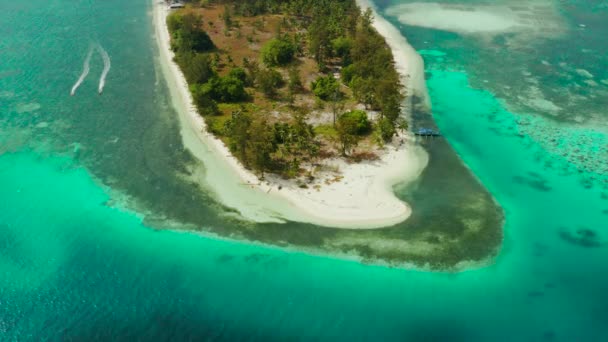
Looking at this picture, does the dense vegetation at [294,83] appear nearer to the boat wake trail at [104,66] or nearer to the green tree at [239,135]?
the green tree at [239,135]

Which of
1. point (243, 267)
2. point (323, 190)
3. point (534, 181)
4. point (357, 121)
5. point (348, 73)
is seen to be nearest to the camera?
point (243, 267)

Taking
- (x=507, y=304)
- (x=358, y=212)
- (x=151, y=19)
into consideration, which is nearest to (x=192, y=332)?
(x=358, y=212)

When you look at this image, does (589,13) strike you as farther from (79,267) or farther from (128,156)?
(79,267)

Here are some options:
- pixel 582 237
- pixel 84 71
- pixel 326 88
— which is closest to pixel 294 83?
pixel 326 88

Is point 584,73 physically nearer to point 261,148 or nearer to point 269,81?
point 269,81

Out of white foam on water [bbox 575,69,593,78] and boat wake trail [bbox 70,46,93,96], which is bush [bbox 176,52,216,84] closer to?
boat wake trail [bbox 70,46,93,96]

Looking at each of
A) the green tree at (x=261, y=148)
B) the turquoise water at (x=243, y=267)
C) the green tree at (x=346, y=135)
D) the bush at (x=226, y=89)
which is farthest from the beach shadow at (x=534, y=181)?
the bush at (x=226, y=89)

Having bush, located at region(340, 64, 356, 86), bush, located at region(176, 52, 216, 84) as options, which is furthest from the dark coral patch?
bush, located at region(176, 52, 216, 84)
